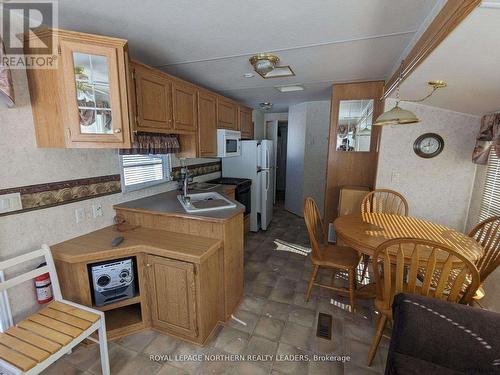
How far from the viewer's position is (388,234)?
Result: 1.94 metres

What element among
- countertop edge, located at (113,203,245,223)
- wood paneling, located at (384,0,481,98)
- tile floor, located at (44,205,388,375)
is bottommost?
tile floor, located at (44,205,388,375)

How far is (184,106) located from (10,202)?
1626 millimetres

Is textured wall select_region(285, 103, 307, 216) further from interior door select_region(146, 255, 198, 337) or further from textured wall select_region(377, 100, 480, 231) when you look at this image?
interior door select_region(146, 255, 198, 337)

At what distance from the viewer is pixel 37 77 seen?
4.99 ft

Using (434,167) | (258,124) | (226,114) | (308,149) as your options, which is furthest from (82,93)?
(258,124)

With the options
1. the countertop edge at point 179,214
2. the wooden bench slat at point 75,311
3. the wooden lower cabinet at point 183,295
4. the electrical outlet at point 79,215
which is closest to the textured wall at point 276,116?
the countertop edge at point 179,214

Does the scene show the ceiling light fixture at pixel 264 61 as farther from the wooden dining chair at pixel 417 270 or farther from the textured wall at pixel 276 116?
the textured wall at pixel 276 116

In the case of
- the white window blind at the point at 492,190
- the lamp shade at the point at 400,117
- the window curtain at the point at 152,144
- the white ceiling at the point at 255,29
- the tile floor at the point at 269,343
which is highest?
the white ceiling at the point at 255,29

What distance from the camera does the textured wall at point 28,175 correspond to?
147cm

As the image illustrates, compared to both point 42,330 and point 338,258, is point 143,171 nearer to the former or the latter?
point 42,330

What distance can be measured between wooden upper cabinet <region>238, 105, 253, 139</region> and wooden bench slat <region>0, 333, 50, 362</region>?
3.40 metres

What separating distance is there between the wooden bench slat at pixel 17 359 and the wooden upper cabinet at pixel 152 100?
1.56 meters

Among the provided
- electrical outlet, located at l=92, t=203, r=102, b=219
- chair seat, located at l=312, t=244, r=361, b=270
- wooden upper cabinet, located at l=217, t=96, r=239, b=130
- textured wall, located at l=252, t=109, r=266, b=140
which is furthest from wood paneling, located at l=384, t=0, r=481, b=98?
textured wall, located at l=252, t=109, r=266, b=140

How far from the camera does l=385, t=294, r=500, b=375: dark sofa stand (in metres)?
1.08
